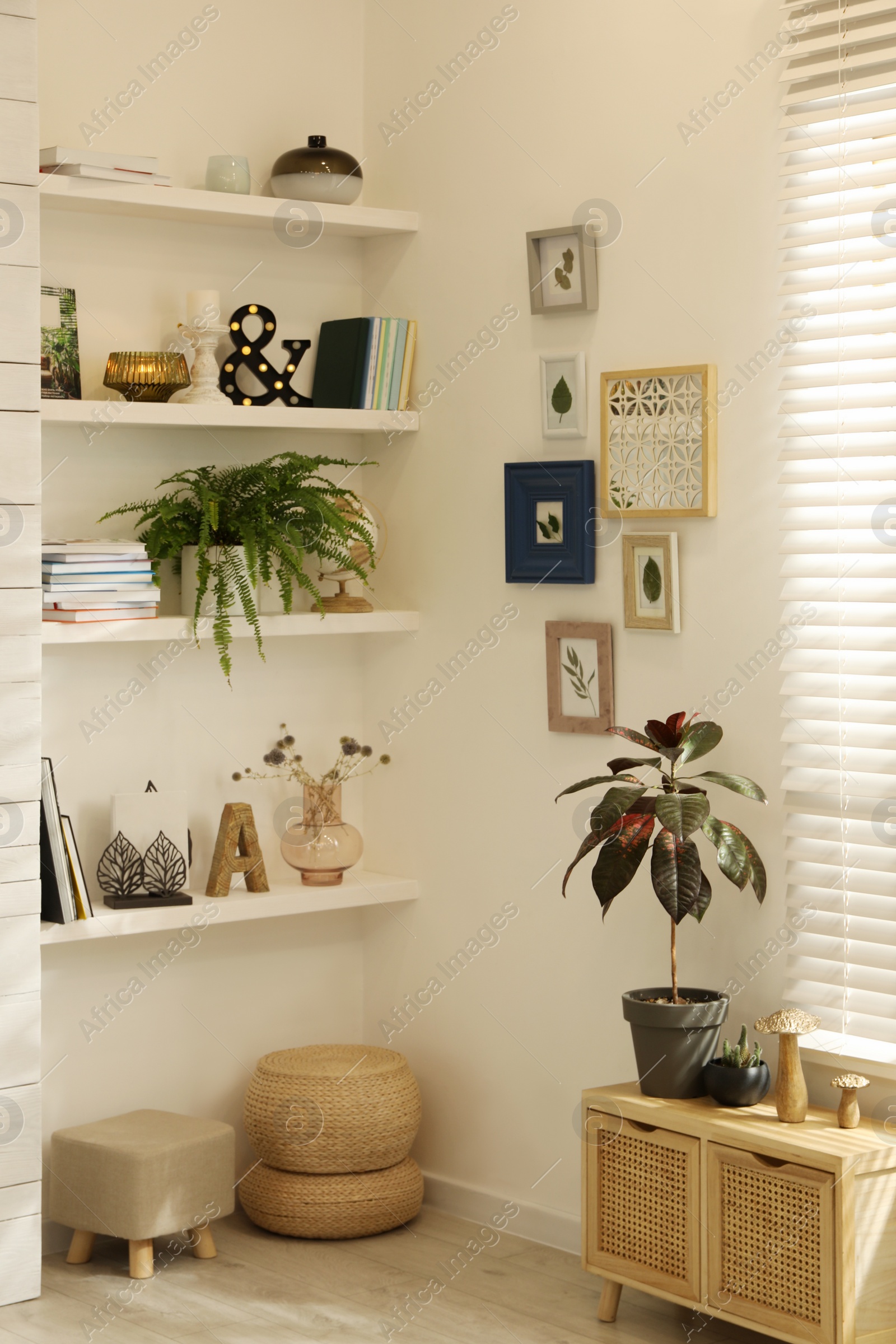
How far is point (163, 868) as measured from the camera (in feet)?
11.7

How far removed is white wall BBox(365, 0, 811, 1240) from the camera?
310 cm

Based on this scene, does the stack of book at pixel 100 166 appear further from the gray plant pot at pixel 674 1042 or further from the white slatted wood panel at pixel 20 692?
the gray plant pot at pixel 674 1042

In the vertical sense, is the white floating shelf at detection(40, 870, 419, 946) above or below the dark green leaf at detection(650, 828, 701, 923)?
below

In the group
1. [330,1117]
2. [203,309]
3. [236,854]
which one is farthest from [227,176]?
[330,1117]

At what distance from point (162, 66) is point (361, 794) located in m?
1.88

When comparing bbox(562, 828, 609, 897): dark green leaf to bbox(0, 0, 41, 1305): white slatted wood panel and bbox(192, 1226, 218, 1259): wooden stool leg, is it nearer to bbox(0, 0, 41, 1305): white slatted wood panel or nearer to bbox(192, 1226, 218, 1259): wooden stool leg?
bbox(0, 0, 41, 1305): white slatted wood panel

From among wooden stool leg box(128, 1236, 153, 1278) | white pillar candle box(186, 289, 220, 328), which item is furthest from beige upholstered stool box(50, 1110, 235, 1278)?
white pillar candle box(186, 289, 220, 328)

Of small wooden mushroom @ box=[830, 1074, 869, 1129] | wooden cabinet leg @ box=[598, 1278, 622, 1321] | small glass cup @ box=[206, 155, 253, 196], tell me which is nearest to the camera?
small wooden mushroom @ box=[830, 1074, 869, 1129]

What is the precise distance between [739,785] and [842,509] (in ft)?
1.84

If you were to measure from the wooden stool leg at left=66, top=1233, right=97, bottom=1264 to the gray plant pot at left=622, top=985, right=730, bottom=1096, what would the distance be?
1317 millimetres

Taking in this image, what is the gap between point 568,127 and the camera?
3447mm

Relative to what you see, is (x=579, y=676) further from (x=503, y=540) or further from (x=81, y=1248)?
(x=81, y=1248)

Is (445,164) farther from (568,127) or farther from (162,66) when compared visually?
(162,66)

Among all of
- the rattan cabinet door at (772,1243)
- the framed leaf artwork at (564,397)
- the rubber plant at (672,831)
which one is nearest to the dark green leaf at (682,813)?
the rubber plant at (672,831)
